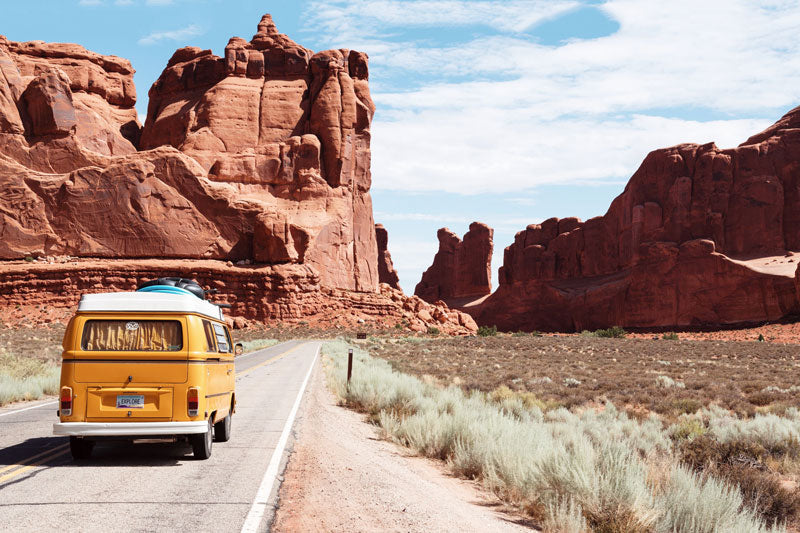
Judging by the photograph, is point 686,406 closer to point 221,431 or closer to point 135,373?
point 221,431

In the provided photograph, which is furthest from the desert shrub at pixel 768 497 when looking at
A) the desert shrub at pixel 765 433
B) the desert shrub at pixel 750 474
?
the desert shrub at pixel 765 433

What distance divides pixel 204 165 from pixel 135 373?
75943 millimetres

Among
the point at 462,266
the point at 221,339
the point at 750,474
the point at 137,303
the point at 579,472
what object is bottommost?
the point at 750,474

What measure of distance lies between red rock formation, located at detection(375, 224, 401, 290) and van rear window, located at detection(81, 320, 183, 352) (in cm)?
12585

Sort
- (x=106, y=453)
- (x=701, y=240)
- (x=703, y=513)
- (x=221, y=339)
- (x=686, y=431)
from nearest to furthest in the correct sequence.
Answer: (x=703, y=513), (x=106, y=453), (x=221, y=339), (x=686, y=431), (x=701, y=240)

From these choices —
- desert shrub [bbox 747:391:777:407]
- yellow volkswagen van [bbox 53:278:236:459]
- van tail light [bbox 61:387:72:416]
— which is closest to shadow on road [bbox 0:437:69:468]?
yellow volkswagen van [bbox 53:278:236:459]

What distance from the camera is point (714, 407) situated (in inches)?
640

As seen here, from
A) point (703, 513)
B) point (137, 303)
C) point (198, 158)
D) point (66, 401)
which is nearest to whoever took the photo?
point (703, 513)

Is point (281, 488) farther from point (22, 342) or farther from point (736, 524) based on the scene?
point (22, 342)

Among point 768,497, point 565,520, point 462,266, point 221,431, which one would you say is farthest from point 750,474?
point 462,266

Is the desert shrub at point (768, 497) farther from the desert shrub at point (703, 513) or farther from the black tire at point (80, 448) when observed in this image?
the black tire at point (80, 448)

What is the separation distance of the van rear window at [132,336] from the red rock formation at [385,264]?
12585 cm

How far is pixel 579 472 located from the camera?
6.92 meters

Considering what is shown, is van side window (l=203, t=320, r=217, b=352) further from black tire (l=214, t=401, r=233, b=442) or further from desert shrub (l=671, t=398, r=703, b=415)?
desert shrub (l=671, t=398, r=703, b=415)
